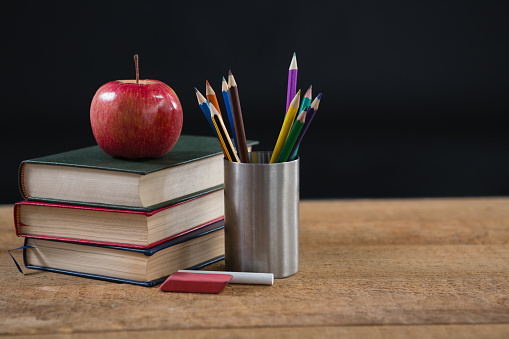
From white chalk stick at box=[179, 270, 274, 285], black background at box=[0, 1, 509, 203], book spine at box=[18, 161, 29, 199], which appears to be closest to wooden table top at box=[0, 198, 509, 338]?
white chalk stick at box=[179, 270, 274, 285]

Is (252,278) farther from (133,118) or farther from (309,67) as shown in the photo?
(309,67)

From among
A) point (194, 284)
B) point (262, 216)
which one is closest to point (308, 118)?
point (262, 216)

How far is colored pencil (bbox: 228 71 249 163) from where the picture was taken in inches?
32.9

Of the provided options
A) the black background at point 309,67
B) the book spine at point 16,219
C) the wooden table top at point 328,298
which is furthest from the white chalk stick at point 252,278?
the black background at point 309,67

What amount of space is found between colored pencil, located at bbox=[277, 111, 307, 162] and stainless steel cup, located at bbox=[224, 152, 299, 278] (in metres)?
0.01

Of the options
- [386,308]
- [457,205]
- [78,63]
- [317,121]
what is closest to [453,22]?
[317,121]

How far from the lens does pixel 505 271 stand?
2.98 ft

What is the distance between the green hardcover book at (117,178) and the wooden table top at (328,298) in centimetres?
11

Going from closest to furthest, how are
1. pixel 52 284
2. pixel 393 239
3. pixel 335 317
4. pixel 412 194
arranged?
1. pixel 335 317
2. pixel 52 284
3. pixel 393 239
4. pixel 412 194

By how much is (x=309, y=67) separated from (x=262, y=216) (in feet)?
3.90

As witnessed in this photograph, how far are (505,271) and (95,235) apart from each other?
55cm

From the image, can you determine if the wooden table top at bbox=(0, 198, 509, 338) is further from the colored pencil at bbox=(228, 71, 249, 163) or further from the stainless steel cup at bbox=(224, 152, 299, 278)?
the colored pencil at bbox=(228, 71, 249, 163)

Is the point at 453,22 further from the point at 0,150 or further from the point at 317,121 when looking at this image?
the point at 0,150

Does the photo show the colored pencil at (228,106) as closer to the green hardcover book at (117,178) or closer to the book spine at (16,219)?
the green hardcover book at (117,178)
